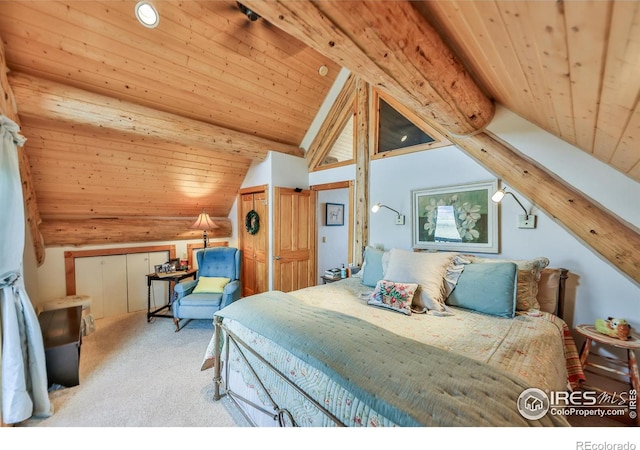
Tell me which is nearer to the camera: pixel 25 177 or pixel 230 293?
pixel 25 177

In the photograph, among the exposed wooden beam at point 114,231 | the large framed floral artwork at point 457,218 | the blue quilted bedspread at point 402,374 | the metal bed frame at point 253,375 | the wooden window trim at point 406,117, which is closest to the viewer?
the blue quilted bedspread at point 402,374

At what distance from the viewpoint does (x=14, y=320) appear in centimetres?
161

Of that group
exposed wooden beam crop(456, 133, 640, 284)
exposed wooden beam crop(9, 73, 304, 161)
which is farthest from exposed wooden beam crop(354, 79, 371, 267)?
exposed wooden beam crop(9, 73, 304, 161)

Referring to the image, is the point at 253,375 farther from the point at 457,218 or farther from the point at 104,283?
the point at 104,283

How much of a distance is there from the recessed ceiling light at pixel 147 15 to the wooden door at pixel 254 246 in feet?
7.18

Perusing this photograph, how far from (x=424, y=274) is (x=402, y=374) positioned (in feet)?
3.78

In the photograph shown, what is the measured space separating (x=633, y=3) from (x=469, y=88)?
41.0 inches

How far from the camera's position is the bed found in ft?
3.08

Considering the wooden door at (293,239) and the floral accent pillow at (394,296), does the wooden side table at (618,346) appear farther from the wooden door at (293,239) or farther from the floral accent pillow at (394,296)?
the wooden door at (293,239)

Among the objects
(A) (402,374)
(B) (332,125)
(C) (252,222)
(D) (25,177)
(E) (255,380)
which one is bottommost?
(E) (255,380)

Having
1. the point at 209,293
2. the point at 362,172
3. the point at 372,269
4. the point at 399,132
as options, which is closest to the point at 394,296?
the point at 372,269

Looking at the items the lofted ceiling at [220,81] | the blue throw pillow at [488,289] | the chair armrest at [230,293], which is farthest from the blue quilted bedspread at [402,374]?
the chair armrest at [230,293]

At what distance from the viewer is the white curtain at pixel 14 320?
62.6 inches
